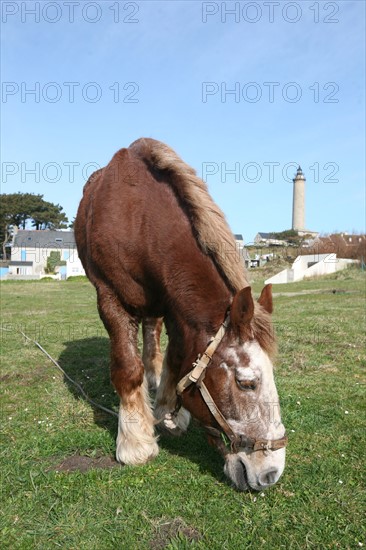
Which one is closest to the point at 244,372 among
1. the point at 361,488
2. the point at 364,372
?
the point at 361,488

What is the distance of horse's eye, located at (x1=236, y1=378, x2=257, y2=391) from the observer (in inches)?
114

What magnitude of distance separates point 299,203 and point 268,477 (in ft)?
343

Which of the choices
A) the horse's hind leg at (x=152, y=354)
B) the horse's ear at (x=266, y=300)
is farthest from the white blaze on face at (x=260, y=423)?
the horse's hind leg at (x=152, y=354)

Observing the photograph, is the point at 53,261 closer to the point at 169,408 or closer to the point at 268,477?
the point at 169,408

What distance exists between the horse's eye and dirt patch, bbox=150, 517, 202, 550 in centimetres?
93

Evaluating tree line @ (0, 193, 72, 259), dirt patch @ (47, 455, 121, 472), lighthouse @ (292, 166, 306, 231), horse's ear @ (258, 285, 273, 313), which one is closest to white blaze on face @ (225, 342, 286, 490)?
horse's ear @ (258, 285, 273, 313)

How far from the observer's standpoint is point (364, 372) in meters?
5.99

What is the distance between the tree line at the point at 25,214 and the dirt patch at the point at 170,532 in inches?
2657

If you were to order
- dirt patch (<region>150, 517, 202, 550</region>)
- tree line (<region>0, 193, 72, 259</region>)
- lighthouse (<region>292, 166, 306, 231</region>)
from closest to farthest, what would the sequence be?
dirt patch (<region>150, 517, 202, 550</region>), tree line (<region>0, 193, 72, 259</region>), lighthouse (<region>292, 166, 306, 231</region>)

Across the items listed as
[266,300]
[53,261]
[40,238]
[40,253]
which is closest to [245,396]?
[266,300]

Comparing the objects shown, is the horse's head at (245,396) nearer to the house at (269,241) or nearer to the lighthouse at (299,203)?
the house at (269,241)

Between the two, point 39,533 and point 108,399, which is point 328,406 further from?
point 39,533

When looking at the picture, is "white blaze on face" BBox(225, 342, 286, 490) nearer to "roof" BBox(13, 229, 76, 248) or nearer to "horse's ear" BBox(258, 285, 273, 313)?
"horse's ear" BBox(258, 285, 273, 313)

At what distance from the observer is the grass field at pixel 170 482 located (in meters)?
2.60
